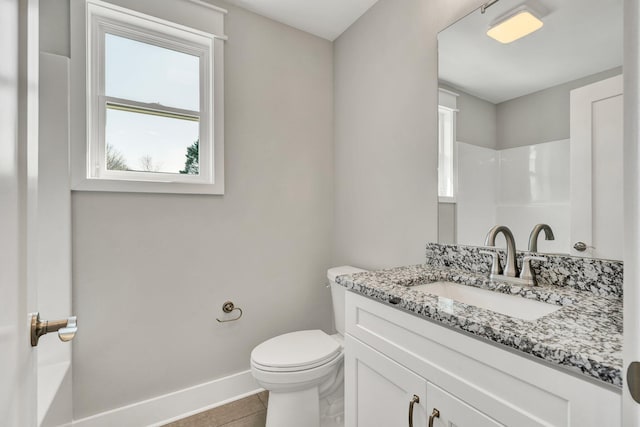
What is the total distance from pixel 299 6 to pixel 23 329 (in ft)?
6.91

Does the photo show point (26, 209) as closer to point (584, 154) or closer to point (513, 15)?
point (584, 154)

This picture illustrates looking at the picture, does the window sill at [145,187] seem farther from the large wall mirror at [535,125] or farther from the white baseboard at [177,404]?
the large wall mirror at [535,125]

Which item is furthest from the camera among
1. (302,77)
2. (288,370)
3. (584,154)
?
(302,77)

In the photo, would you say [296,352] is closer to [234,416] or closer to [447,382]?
[234,416]

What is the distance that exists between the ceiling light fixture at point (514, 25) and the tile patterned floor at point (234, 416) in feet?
7.53

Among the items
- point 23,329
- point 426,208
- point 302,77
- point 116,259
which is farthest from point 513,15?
point 116,259

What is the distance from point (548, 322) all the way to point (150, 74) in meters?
2.18

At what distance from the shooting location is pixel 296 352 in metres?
1.53

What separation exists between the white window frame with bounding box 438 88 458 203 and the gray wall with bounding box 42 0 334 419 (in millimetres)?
956

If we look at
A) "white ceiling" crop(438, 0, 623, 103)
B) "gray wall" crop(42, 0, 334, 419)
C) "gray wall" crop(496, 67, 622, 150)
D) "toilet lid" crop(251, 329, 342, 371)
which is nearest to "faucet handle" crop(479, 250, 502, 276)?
"gray wall" crop(496, 67, 622, 150)

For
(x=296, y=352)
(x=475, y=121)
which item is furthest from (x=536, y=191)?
(x=296, y=352)

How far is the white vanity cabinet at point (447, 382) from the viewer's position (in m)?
0.58

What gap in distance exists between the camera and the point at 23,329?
1.72ft

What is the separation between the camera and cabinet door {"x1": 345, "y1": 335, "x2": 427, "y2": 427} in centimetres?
91
